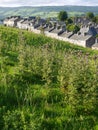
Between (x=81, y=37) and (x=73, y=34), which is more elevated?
(x=73, y=34)

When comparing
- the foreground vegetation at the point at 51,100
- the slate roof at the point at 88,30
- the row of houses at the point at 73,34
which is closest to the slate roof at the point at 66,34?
the row of houses at the point at 73,34

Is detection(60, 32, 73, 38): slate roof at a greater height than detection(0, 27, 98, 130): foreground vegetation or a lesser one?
lesser

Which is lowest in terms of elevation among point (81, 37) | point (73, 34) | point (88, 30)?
point (88, 30)

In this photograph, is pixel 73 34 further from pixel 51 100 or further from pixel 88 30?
pixel 51 100

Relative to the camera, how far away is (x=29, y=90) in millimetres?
16828

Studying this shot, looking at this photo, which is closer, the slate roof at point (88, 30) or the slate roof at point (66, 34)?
the slate roof at point (66, 34)

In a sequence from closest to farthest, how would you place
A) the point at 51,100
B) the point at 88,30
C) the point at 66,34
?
the point at 51,100 → the point at 66,34 → the point at 88,30

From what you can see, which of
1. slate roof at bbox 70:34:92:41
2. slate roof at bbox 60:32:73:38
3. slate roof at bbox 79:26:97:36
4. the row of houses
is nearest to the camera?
the row of houses

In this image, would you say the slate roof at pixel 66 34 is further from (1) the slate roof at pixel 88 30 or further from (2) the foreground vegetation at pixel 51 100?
(2) the foreground vegetation at pixel 51 100

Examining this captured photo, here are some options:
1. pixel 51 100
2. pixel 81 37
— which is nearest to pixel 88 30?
pixel 81 37

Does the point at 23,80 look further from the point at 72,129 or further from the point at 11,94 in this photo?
the point at 72,129

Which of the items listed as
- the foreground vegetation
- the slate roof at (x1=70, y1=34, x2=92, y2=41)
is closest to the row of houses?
the slate roof at (x1=70, y1=34, x2=92, y2=41)

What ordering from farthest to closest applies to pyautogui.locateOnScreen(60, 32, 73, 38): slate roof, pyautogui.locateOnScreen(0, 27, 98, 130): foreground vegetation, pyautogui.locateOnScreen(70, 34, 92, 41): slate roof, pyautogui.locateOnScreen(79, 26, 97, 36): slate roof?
pyautogui.locateOnScreen(79, 26, 97, 36): slate roof → pyautogui.locateOnScreen(60, 32, 73, 38): slate roof → pyautogui.locateOnScreen(70, 34, 92, 41): slate roof → pyautogui.locateOnScreen(0, 27, 98, 130): foreground vegetation

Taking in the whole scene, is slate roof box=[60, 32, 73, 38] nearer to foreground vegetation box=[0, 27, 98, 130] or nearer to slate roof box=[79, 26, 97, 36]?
slate roof box=[79, 26, 97, 36]
